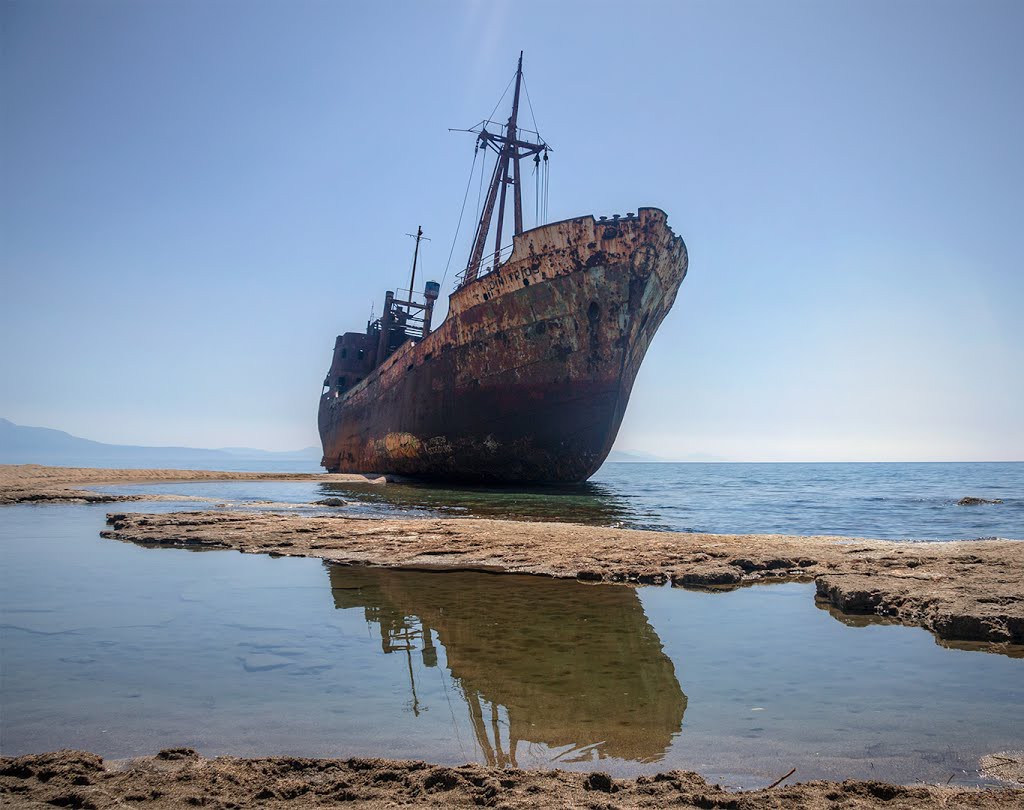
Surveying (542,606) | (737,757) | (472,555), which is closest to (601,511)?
(472,555)

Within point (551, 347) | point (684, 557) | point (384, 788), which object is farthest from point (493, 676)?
point (551, 347)

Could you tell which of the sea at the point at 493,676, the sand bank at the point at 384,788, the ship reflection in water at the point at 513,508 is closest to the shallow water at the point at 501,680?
the sea at the point at 493,676

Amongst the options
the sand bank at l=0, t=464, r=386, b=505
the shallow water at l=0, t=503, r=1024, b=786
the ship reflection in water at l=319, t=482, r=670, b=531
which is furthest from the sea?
the sand bank at l=0, t=464, r=386, b=505

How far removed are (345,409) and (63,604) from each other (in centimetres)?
2655

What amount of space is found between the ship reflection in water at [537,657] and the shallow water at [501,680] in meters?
0.01

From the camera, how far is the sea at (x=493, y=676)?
1923 mm

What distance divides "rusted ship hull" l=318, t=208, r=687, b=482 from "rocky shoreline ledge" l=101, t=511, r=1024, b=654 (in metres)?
9.29

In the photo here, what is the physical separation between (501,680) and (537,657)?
1.11ft

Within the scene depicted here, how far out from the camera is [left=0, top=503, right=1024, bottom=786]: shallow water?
192 centimetres

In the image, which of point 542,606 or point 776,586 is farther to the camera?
point 776,586

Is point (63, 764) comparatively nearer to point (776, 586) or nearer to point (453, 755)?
point (453, 755)

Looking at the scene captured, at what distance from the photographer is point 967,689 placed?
95.7 inches

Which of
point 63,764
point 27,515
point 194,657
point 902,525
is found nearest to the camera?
point 63,764

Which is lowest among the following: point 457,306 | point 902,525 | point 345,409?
point 902,525
